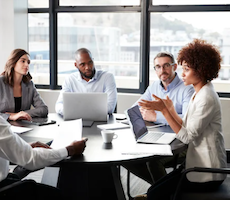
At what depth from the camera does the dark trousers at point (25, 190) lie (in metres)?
1.67

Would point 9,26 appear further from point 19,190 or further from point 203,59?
point 19,190

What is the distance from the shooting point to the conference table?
1.96 m

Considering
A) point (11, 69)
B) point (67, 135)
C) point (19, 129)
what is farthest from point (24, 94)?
point (67, 135)

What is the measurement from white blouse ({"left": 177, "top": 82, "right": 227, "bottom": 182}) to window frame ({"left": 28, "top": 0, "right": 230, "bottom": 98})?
8.21 feet

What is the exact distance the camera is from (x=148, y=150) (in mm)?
2141

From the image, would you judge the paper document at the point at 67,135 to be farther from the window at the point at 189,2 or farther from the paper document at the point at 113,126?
the window at the point at 189,2

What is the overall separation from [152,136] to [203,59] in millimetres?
596

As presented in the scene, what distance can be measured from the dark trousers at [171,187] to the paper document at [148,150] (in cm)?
15

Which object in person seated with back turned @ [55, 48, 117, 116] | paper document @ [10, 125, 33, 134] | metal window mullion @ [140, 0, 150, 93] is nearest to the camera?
paper document @ [10, 125, 33, 134]

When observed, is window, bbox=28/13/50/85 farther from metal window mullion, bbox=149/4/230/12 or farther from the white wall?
metal window mullion, bbox=149/4/230/12

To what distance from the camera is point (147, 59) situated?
4883mm

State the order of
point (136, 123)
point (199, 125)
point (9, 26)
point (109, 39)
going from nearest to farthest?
1. point (199, 125)
2. point (136, 123)
3. point (9, 26)
4. point (109, 39)

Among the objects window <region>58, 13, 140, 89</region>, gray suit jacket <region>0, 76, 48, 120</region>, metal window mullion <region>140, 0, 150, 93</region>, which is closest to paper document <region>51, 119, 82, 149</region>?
gray suit jacket <region>0, 76, 48, 120</region>

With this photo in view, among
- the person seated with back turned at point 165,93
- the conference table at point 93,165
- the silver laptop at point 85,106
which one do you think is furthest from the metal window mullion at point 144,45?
the conference table at point 93,165
